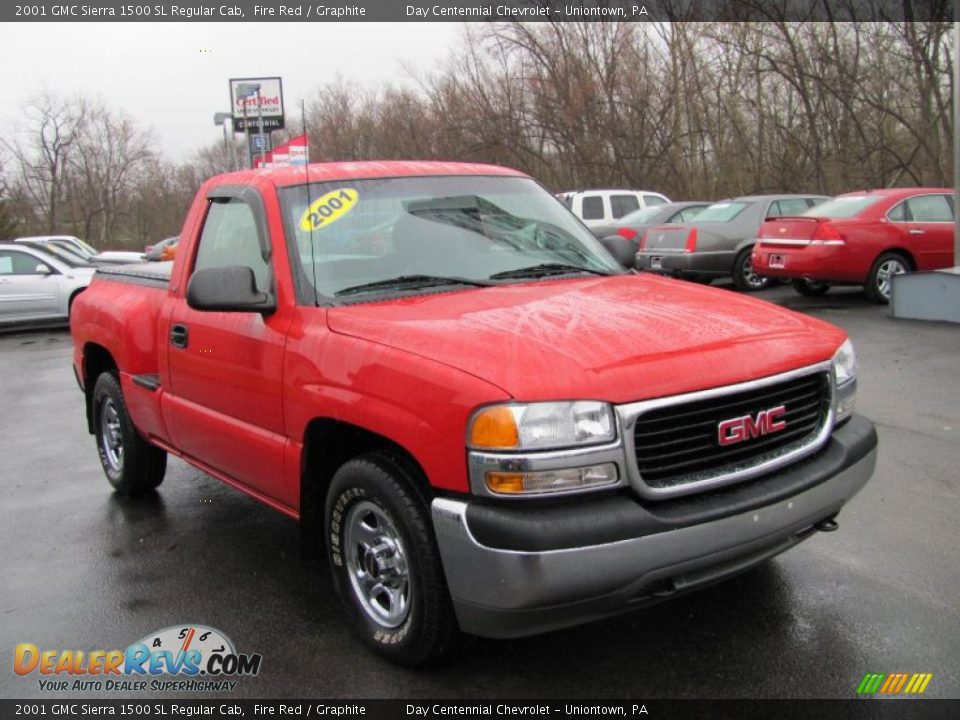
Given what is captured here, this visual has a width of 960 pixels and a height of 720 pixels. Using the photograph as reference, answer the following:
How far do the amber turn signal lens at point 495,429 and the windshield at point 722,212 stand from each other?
41.7ft

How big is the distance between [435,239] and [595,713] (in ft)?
6.83

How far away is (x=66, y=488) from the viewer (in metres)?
5.83

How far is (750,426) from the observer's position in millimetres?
2947

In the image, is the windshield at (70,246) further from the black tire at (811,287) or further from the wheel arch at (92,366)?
the wheel arch at (92,366)

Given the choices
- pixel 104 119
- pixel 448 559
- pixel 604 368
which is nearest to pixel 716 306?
pixel 604 368

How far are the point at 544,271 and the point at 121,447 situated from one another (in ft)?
10.1

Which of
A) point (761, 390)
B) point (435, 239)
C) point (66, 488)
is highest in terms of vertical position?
point (435, 239)

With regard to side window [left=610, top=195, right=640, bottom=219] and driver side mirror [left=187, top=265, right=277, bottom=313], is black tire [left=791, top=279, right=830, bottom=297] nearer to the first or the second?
side window [left=610, top=195, right=640, bottom=219]

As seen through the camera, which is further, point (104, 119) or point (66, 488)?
point (104, 119)

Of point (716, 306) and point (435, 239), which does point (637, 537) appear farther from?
point (435, 239)

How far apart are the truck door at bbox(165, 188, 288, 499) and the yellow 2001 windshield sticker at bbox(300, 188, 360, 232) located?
7.9 inches

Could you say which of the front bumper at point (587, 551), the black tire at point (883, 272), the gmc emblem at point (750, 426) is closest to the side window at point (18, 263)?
the black tire at point (883, 272)

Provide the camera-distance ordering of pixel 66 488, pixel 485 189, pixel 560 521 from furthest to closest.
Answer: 1. pixel 66 488
2. pixel 485 189
3. pixel 560 521

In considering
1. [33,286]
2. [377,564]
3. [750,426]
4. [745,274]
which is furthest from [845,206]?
[33,286]
